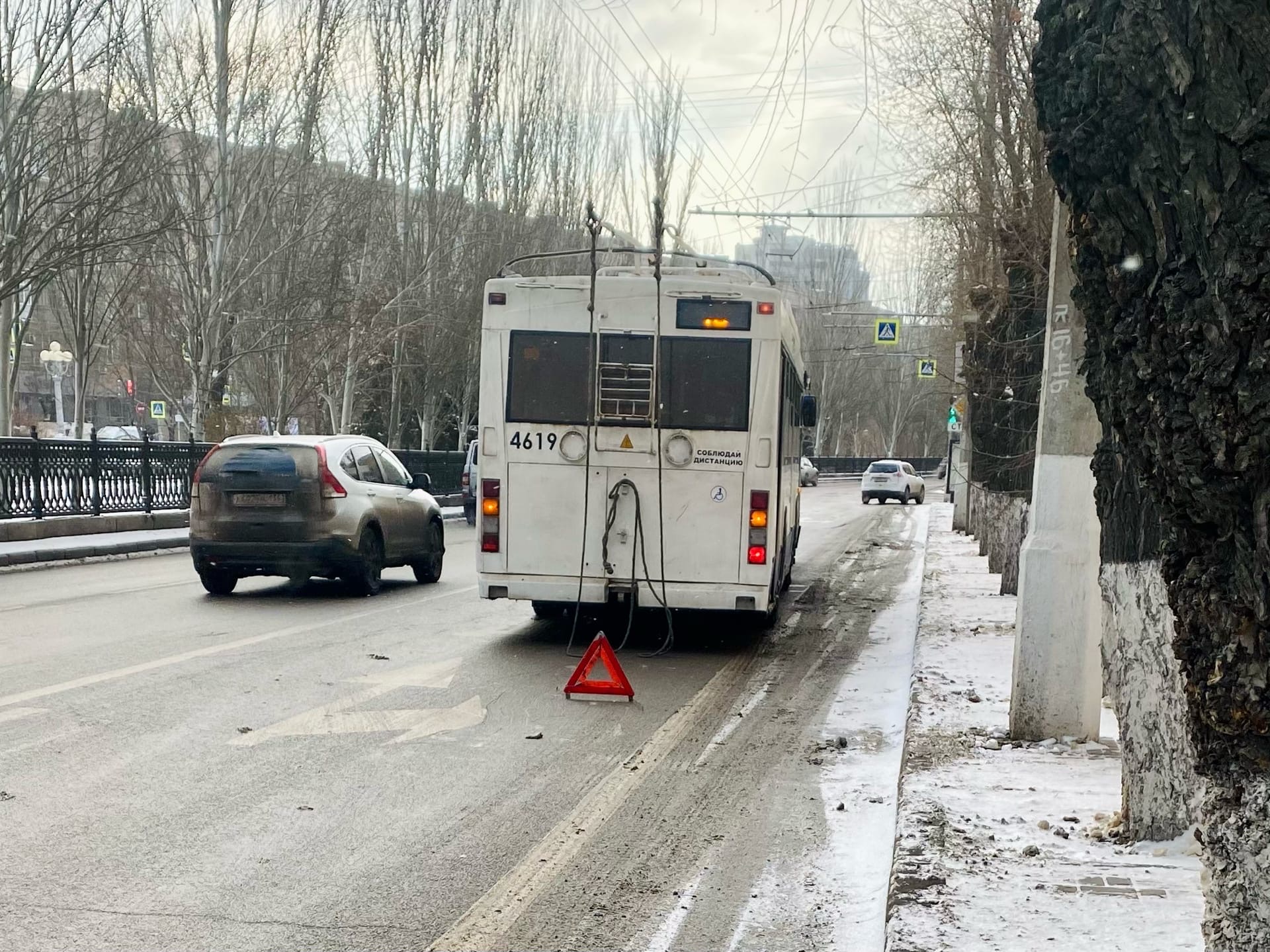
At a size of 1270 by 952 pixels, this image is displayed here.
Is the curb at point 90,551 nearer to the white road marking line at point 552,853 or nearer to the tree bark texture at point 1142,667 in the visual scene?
the white road marking line at point 552,853

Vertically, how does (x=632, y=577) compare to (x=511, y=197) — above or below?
below

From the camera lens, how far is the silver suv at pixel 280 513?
44.3 ft

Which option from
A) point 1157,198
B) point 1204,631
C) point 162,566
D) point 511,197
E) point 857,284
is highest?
point 511,197

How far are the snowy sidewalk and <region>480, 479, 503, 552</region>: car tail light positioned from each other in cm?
426

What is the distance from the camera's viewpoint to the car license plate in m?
13.5

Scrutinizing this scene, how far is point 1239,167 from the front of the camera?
254cm

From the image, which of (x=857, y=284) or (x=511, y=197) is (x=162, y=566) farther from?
(x=511, y=197)

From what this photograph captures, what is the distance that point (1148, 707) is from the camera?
4895 millimetres

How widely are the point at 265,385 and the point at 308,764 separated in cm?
3038

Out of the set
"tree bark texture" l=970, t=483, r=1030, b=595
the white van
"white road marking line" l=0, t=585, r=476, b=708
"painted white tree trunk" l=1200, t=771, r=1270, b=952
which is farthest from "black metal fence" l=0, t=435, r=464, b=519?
"painted white tree trunk" l=1200, t=771, r=1270, b=952

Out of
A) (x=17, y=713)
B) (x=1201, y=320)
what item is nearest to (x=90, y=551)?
(x=17, y=713)

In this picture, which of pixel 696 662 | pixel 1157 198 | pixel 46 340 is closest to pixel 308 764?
pixel 696 662

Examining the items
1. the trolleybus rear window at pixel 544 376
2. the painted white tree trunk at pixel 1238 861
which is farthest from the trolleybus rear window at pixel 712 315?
the painted white tree trunk at pixel 1238 861

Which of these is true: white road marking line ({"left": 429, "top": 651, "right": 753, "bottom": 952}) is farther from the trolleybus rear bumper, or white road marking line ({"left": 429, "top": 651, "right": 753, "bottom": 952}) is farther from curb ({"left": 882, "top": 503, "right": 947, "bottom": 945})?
the trolleybus rear bumper
